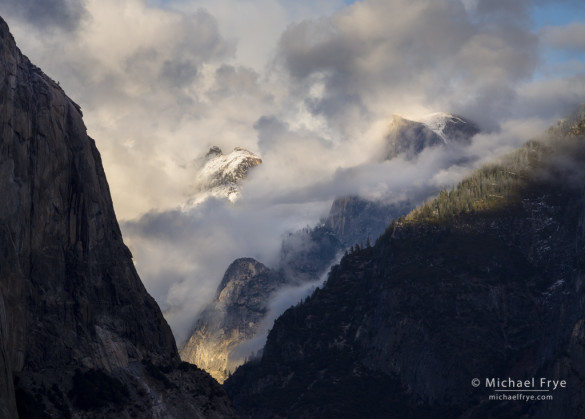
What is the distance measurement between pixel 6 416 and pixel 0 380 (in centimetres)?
674

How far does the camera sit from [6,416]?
197375 mm

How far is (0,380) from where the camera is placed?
199875 mm
